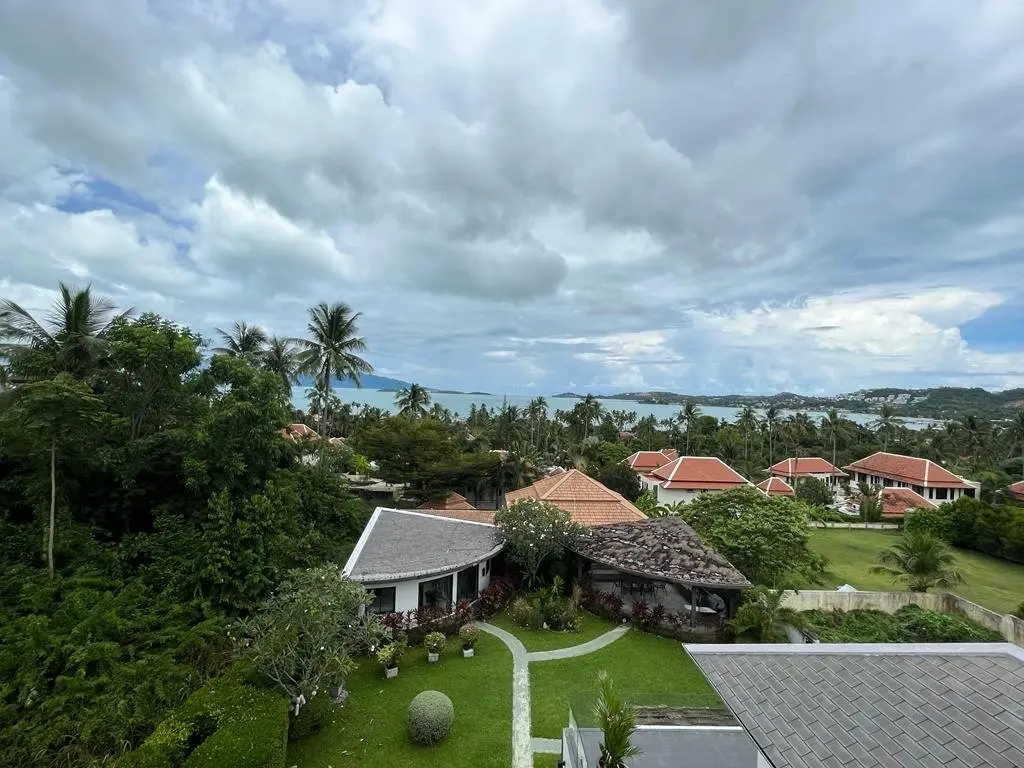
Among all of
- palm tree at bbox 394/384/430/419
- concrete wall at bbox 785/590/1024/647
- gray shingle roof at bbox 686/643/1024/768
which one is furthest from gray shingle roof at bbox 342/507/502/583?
palm tree at bbox 394/384/430/419

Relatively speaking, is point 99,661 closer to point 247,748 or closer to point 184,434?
point 247,748

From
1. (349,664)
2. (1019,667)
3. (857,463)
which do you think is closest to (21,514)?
(349,664)

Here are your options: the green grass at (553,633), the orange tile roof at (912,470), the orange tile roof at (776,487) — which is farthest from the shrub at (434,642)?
the orange tile roof at (912,470)

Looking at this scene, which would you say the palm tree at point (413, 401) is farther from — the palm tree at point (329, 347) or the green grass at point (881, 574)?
the green grass at point (881, 574)

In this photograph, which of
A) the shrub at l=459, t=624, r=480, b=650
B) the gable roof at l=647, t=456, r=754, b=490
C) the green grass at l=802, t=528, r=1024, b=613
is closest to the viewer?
the shrub at l=459, t=624, r=480, b=650

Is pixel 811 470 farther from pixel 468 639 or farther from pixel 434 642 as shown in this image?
pixel 434 642

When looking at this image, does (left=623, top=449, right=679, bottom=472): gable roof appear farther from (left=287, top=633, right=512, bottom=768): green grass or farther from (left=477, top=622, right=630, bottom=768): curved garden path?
(left=287, top=633, right=512, bottom=768): green grass

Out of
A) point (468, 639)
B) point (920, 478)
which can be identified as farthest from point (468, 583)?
point (920, 478)
